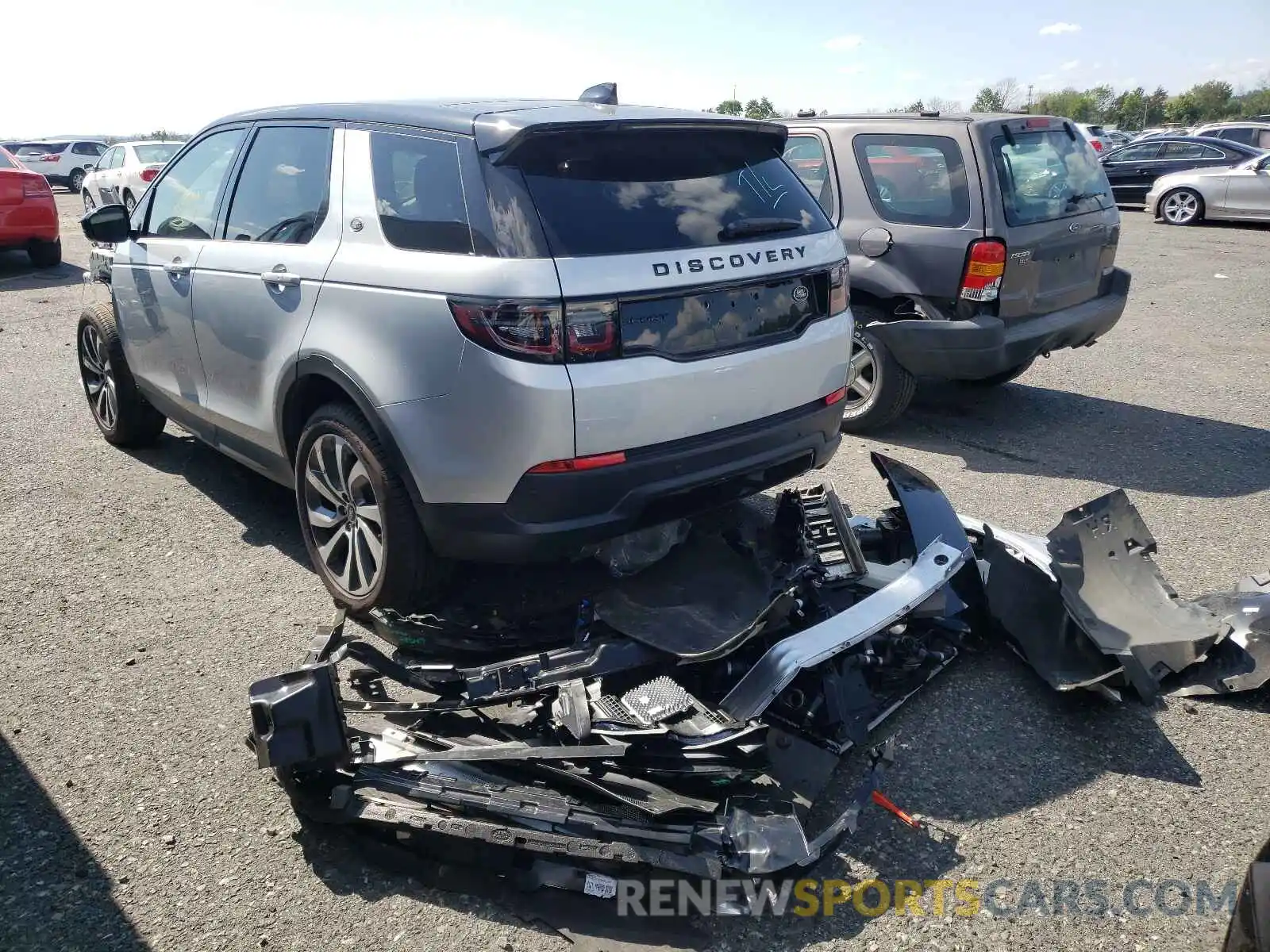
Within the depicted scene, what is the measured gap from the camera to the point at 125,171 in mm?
16141

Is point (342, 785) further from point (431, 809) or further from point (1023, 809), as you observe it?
point (1023, 809)

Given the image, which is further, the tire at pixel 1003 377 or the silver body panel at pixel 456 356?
the tire at pixel 1003 377

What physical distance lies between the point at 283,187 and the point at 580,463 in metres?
1.94

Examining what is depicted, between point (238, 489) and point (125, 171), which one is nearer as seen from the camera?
point (238, 489)

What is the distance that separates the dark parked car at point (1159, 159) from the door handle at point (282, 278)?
1702cm

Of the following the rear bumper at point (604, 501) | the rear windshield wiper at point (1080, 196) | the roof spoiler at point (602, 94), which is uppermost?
the roof spoiler at point (602, 94)

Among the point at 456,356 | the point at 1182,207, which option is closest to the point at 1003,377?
the point at 456,356

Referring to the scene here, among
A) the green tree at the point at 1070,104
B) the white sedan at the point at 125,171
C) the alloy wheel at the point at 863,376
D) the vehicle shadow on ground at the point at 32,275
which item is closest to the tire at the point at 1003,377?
the alloy wheel at the point at 863,376

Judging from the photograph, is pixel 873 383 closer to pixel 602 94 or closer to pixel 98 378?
pixel 602 94

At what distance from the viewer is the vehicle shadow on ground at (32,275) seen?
38.8ft

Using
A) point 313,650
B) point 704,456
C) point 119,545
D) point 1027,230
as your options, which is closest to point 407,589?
point 313,650

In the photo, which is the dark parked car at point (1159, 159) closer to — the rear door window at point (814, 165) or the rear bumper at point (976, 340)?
the rear door window at point (814, 165)

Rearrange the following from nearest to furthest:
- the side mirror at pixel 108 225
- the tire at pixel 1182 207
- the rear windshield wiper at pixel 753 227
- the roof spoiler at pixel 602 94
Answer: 1. the rear windshield wiper at pixel 753 227
2. the roof spoiler at pixel 602 94
3. the side mirror at pixel 108 225
4. the tire at pixel 1182 207

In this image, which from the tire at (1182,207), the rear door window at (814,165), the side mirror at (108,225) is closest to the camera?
the side mirror at (108,225)
